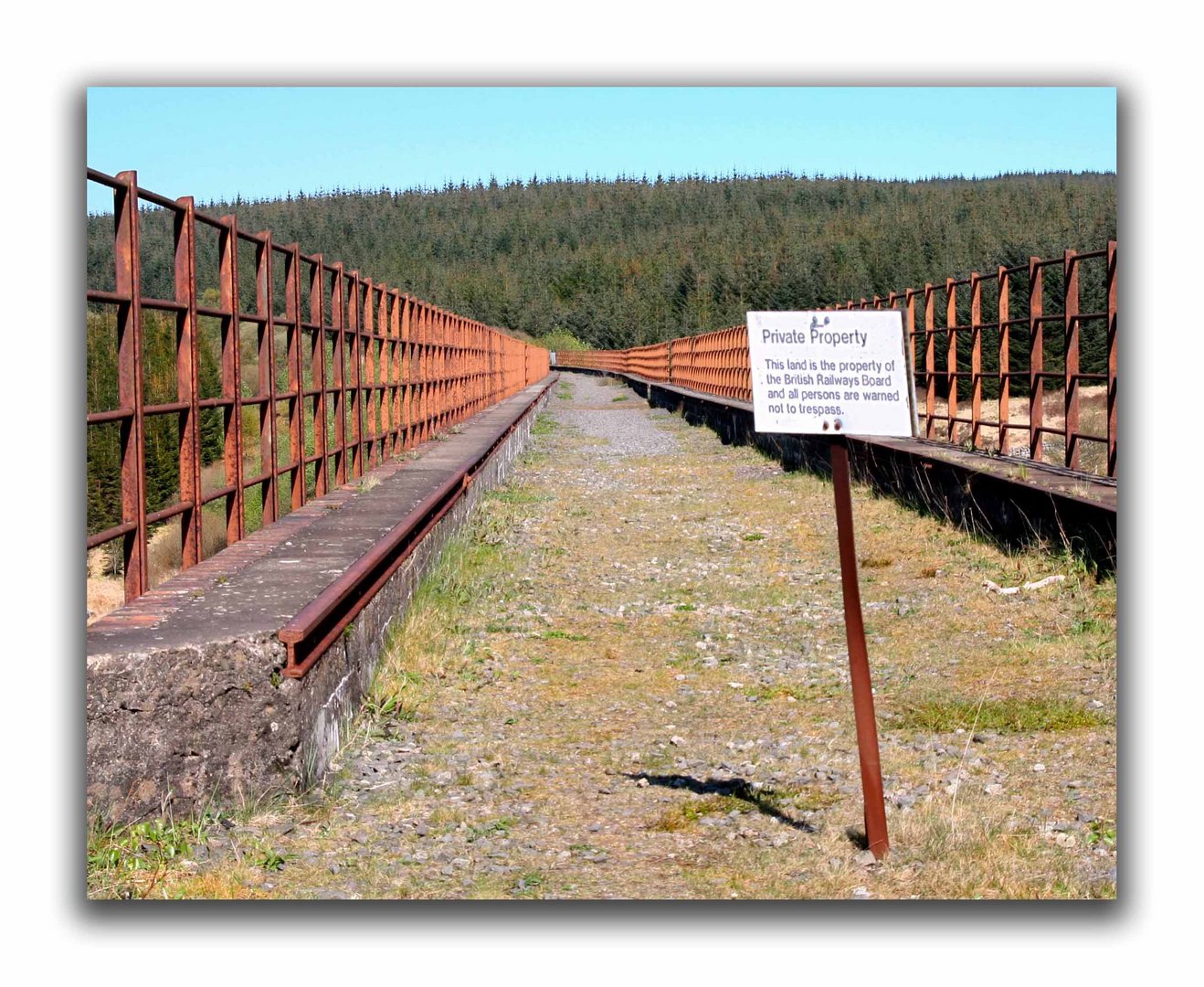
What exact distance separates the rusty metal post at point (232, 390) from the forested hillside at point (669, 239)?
66636 millimetres

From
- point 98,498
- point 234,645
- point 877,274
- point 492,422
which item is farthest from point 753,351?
point 877,274

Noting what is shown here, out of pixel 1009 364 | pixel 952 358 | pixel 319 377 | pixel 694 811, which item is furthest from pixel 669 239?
pixel 694 811

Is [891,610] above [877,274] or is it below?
below

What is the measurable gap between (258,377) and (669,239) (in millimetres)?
140774

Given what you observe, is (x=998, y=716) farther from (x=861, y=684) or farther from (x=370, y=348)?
(x=370, y=348)

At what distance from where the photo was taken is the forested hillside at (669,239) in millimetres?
→ 104688

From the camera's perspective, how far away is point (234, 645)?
511cm

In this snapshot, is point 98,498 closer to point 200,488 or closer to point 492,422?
point 492,422

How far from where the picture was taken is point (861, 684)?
4805 mm

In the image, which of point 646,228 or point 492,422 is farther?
point 646,228

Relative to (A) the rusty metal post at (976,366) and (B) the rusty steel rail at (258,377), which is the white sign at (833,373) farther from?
(A) the rusty metal post at (976,366)

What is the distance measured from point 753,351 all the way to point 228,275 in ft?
14.9

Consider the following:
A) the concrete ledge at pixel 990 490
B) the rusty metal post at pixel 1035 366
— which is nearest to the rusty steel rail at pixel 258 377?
the concrete ledge at pixel 990 490

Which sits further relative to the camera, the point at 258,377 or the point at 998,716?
the point at 258,377
